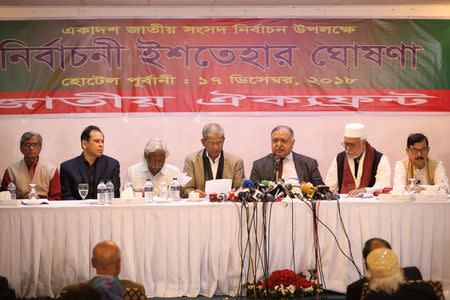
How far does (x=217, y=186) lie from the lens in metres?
5.02

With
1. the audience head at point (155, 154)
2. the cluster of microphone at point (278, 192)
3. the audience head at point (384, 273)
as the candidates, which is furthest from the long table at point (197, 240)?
the audience head at point (384, 273)

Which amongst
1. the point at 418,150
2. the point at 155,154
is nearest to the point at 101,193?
the point at 155,154

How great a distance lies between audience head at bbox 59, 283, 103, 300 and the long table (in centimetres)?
223

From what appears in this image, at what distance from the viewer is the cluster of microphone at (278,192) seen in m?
4.84

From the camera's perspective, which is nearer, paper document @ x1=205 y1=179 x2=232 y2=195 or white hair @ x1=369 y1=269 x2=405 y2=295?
white hair @ x1=369 y1=269 x2=405 y2=295

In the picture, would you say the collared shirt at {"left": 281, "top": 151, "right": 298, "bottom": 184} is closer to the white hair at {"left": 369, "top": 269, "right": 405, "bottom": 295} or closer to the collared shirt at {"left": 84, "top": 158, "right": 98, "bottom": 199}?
the collared shirt at {"left": 84, "top": 158, "right": 98, "bottom": 199}

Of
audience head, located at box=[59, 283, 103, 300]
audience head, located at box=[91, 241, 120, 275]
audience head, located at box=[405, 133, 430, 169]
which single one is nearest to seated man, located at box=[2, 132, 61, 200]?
audience head, located at box=[91, 241, 120, 275]

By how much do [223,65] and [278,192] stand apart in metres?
2.85

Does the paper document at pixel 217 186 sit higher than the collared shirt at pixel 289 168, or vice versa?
the collared shirt at pixel 289 168

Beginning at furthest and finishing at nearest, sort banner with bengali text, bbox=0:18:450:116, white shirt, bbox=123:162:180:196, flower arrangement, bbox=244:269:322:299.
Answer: banner with bengali text, bbox=0:18:450:116 → white shirt, bbox=123:162:180:196 → flower arrangement, bbox=244:269:322:299

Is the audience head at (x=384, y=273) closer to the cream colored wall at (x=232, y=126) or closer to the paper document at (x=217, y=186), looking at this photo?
the paper document at (x=217, y=186)

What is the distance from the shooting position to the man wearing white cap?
19.9 ft

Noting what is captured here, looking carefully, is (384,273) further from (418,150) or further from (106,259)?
(418,150)

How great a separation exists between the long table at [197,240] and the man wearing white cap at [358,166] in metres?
1.21
